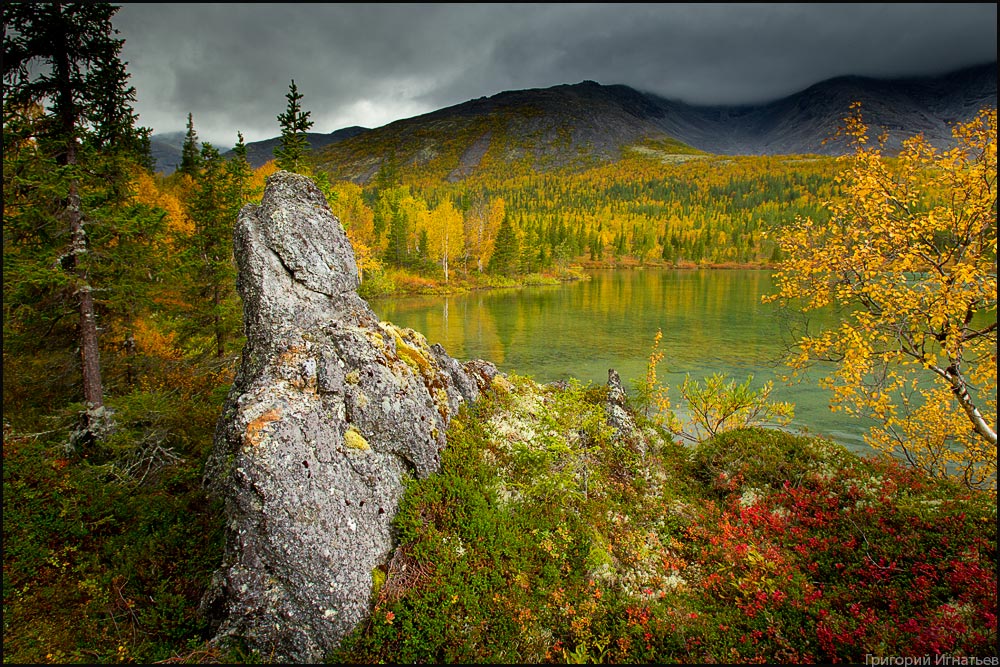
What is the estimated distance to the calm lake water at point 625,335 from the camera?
25.1m

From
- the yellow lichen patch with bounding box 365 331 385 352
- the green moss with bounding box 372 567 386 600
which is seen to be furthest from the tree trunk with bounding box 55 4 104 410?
the green moss with bounding box 372 567 386 600

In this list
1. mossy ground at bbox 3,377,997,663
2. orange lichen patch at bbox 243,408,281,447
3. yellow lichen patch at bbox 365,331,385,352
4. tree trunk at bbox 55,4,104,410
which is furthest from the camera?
tree trunk at bbox 55,4,104,410

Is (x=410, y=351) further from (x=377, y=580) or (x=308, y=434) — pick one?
(x=377, y=580)

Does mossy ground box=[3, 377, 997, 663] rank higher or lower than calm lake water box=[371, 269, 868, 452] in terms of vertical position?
higher

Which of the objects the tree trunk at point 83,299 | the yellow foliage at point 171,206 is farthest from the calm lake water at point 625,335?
the yellow foliage at point 171,206

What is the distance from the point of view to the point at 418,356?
10727 mm

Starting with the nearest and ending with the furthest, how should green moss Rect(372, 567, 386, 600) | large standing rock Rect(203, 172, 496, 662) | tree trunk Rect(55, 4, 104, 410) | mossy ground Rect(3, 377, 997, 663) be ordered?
large standing rock Rect(203, 172, 496, 662)
mossy ground Rect(3, 377, 997, 663)
green moss Rect(372, 567, 386, 600)
tree trunk Rect(55, 4, 104, 410)

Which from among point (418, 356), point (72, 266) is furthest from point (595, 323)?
point (72, 266)

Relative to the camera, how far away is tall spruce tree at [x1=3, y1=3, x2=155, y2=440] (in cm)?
1034

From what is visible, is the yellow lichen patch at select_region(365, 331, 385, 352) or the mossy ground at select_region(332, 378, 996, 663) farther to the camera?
the yellow lichen patch at select_region(365, 331, 385, 352)

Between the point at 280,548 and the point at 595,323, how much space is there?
4210cm

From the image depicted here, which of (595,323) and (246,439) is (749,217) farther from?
(246,439)

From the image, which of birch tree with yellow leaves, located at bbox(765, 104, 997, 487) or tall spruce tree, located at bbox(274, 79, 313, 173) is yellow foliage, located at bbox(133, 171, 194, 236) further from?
birch tree with yellow leaves, located at bbox(765, 104, 997, 487)

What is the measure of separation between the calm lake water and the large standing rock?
10.4 m
